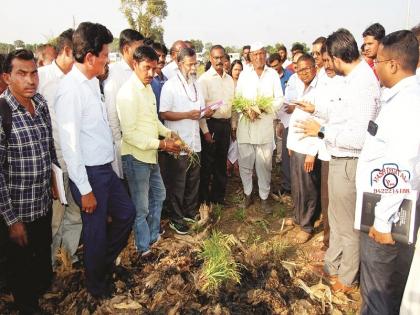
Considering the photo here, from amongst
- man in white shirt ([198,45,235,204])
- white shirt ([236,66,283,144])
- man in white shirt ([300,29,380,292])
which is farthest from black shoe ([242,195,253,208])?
man in white shirt ([300,29,380,292])

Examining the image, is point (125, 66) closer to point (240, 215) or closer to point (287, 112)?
point (287, 112)

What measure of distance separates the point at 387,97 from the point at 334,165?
93cm

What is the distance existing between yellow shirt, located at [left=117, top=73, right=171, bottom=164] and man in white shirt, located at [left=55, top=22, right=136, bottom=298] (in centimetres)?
43

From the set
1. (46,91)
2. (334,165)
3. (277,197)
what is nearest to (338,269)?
(334,165)

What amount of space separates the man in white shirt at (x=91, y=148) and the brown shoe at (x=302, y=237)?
239 centimetres

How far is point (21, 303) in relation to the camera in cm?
291

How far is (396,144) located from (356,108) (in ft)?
2.60

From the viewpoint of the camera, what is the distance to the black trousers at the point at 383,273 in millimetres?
2539

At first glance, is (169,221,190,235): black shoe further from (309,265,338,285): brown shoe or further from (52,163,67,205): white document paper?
(52,163,67,205): white document paper

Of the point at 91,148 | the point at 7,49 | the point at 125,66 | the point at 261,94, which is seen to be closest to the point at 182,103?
the point at 125,66

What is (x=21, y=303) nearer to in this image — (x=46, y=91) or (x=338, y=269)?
(x=46, y=91)

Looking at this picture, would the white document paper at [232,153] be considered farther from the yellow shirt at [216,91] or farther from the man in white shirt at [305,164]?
the man in white shirt at [305,164]

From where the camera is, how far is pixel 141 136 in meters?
3.62

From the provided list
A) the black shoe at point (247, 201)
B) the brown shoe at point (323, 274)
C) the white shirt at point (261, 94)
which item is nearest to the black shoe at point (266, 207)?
the black shoe at point (247, 201)
